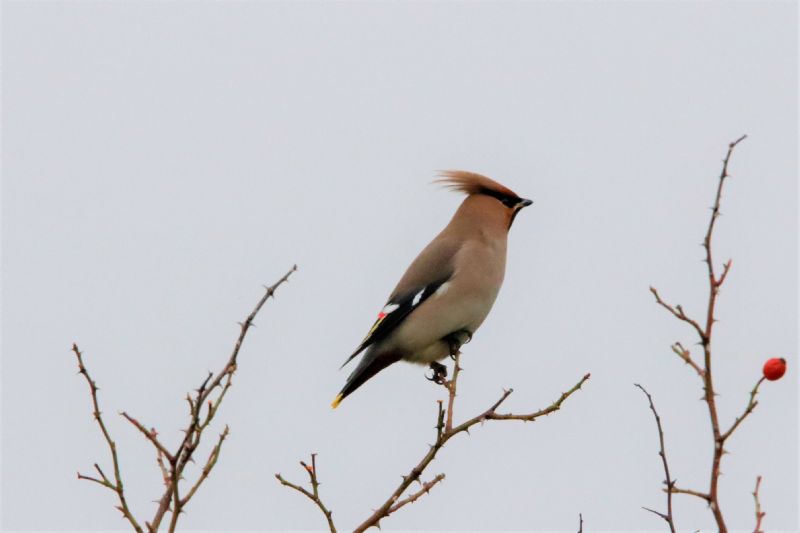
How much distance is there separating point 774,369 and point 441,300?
278 centimetres

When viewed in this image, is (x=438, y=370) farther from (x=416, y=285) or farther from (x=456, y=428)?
(x=456, y=428)

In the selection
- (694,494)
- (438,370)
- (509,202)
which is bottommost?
(694,494)

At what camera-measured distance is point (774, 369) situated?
285 centimetres

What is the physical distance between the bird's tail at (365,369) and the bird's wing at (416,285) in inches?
3.0

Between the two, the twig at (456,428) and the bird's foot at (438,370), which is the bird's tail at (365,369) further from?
the twig at (456,428)

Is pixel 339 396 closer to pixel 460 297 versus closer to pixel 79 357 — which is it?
pixel 460 297

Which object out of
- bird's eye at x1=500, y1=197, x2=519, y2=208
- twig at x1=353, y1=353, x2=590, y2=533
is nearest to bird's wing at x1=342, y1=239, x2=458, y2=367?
bird's eye at x1=500, y1=197, x2=519, y2=208

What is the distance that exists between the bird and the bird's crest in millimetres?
119

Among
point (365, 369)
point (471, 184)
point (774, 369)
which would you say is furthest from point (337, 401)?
point (774, 369)

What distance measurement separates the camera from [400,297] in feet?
18.7

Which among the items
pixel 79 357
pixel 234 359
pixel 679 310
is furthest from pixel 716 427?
pixel 79 357

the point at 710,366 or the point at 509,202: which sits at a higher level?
the point at 509,202

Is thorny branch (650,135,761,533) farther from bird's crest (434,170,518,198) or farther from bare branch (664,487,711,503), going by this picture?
bird's crest (434,170,518,198)

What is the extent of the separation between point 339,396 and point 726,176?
9.34ft
